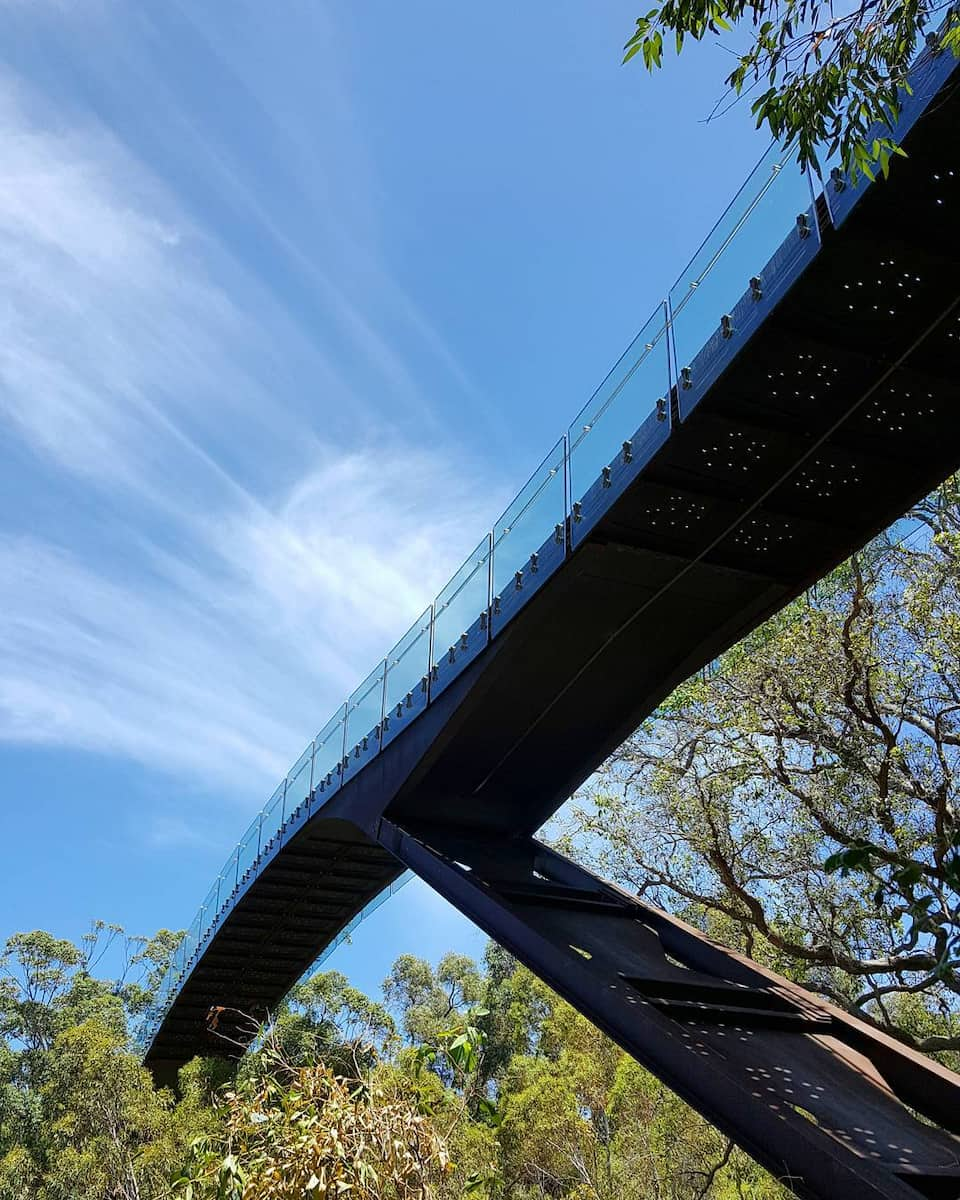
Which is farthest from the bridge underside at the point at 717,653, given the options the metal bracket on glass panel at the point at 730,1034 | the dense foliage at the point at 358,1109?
the dense foliage at the point at 358,1109

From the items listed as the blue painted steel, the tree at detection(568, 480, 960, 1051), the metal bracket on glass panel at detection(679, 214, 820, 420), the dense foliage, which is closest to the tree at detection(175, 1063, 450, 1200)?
the dense foliage

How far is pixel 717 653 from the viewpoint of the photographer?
33.5ft

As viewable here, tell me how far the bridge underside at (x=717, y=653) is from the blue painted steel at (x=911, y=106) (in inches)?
3.2

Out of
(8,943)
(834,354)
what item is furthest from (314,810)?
(8,943)

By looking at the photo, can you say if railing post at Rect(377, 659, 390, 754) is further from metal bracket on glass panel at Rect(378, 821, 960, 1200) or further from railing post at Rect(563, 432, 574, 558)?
railing post at Rect(563, 432, 574, 558)

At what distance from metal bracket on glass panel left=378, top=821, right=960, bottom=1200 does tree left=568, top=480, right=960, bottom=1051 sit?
2.06 m

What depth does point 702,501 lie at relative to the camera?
829 cm

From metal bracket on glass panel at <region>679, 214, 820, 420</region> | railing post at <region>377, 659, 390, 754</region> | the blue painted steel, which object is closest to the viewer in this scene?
the blue painted steel

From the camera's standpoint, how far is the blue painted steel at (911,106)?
5.47 m

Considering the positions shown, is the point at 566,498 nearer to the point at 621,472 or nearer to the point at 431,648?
the point at 621,472

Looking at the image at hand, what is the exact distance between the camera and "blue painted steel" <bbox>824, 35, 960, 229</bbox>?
215 inches

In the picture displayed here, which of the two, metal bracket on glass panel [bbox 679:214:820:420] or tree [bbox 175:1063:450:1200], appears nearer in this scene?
tree [bbox 175:1063:450:1200]

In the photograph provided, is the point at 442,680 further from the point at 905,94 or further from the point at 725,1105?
the point at 905,94

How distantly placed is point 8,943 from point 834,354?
35596mm
